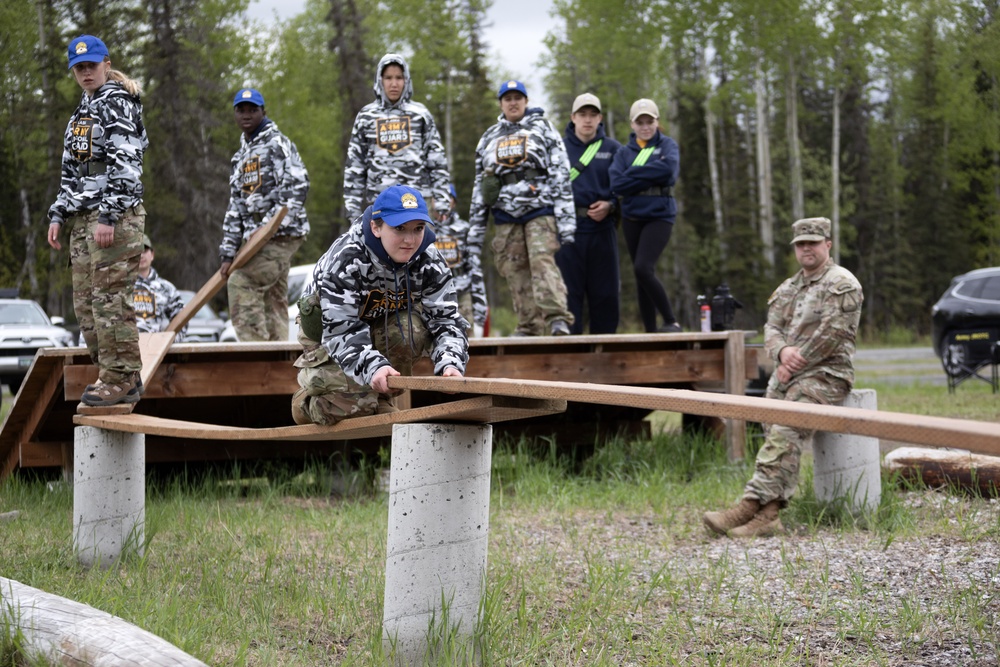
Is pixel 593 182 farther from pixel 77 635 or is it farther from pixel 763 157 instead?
pixel 763 157

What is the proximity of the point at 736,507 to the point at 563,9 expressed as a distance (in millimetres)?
31629

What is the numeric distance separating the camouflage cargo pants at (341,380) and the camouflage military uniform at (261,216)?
11.3 feet

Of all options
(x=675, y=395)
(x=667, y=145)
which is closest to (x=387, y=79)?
(x=667, y=145)

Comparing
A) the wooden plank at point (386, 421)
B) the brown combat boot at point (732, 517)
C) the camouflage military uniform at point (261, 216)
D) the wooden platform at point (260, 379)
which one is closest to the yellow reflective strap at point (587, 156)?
the wooden platform at point (260, 379)

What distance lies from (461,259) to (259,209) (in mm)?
2181

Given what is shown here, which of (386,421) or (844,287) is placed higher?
(844,287)

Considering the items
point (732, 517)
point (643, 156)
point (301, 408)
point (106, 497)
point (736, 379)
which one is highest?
point (643, 156)

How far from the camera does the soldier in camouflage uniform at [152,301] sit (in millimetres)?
8789

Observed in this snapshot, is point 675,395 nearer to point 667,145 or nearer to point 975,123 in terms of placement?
point 667,145

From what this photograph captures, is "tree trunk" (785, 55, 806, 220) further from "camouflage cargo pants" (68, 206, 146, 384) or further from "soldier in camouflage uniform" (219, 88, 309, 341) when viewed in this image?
"camouflage cargo pants" (68, 206, 146, 384)

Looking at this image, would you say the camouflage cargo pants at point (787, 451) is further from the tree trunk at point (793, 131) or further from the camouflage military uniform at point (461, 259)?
the tree trunk at point (793, 131)

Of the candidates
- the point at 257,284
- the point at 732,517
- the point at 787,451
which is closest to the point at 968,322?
the point at 787,451

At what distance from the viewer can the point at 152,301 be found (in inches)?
353

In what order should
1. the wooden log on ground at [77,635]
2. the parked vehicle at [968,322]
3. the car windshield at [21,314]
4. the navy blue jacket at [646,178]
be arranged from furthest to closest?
the car windshield at [21,314] < the parked vehicle at [968,322] < the navy blue jacket at [646,178] < the wooden log on ground at [77,635]
